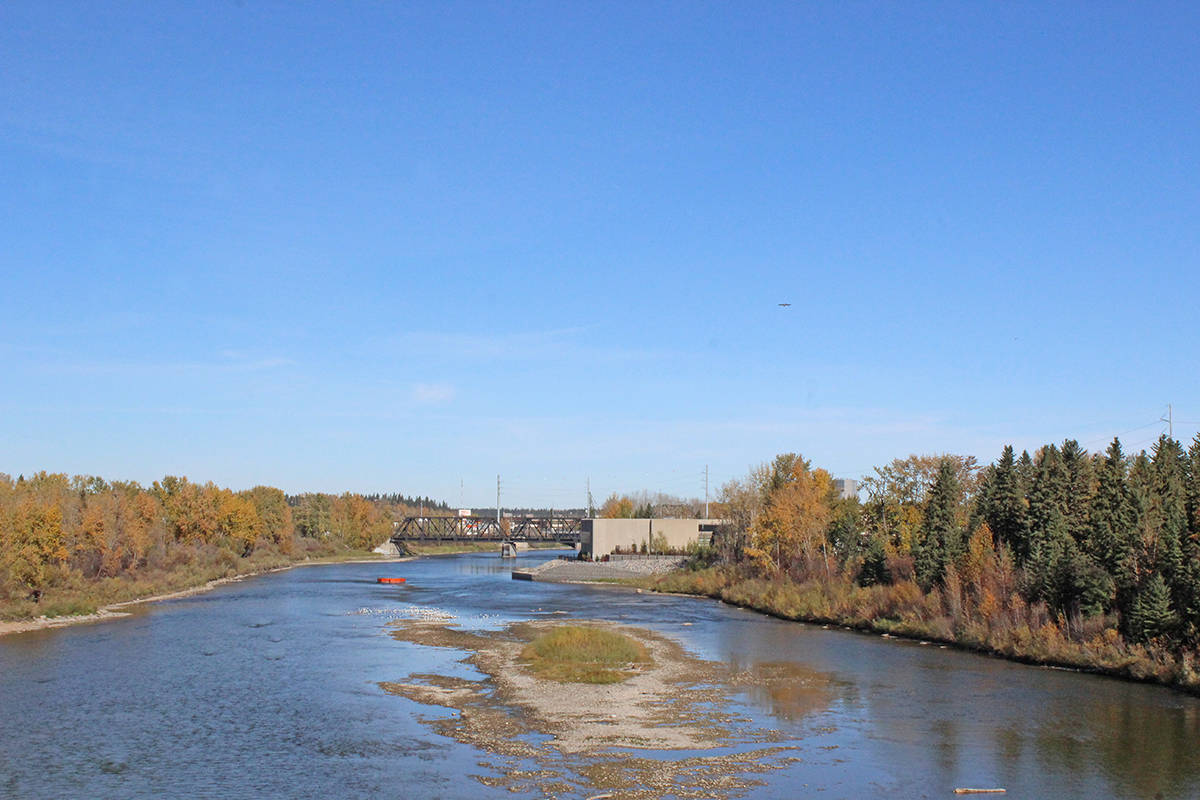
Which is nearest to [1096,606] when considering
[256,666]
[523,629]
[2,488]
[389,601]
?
[523,629]

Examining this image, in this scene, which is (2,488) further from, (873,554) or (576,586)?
(873,554)

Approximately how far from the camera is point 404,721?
2983 centimetres

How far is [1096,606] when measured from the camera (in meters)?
44.3

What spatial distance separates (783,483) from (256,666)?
58094mm

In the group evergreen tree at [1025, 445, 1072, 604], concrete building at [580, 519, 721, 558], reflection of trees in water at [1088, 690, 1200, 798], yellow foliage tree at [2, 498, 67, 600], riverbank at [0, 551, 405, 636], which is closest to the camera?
reflection of trees in water at [1088, 690, 1200, 798]

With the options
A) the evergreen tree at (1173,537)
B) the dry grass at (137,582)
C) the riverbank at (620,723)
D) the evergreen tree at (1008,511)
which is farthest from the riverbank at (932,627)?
the dry grass at (137,582)

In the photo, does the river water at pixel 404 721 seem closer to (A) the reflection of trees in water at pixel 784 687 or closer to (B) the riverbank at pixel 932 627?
(A) the reflection of trees in water at pixel 784 687


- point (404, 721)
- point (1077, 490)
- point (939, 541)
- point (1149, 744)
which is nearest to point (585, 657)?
point (404, 721)

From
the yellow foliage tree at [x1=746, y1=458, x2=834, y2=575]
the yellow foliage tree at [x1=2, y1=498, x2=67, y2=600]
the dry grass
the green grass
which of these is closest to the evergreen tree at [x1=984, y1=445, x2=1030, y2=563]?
the yellow foliage tree at [x1=746, y1=458, x2=834, y2=575]

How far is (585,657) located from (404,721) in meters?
13.2

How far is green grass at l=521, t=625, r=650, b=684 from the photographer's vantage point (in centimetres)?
3791

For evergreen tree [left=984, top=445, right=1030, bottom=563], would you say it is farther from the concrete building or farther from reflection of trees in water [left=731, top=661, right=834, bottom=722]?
the concrete building

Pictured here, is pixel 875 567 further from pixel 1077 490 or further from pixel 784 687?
pixel 784 687

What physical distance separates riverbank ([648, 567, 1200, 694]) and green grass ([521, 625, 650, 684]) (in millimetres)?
17774
